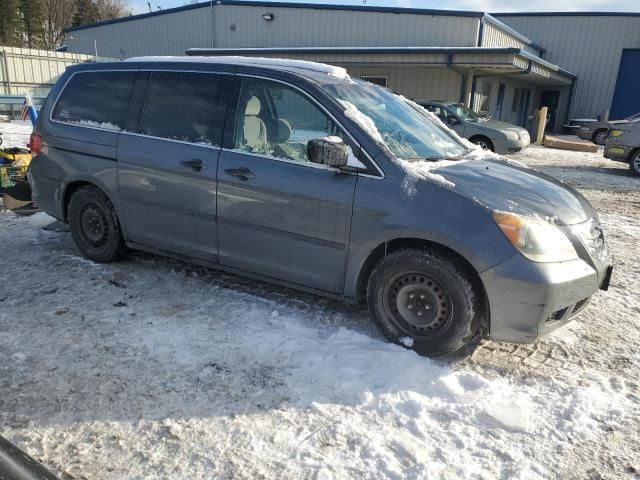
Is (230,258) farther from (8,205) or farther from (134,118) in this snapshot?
(8,205)

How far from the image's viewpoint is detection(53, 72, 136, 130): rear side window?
4.62 metres

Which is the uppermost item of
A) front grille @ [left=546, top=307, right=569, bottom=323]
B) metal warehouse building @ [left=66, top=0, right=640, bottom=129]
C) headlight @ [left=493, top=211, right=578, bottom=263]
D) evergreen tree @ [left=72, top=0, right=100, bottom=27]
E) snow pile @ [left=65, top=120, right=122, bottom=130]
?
evergreen tree @ [left=72, top=0, right=100, bottom=27]

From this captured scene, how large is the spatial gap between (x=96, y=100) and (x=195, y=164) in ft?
4.78

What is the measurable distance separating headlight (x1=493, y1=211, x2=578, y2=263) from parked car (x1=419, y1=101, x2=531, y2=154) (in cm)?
1147

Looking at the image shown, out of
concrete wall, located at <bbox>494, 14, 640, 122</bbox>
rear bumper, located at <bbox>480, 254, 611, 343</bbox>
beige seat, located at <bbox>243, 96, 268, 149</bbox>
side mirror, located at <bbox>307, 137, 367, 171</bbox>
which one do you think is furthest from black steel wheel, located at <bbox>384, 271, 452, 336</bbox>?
concrete wall, located at <bbox>494, 14, 640, 122</bbox>

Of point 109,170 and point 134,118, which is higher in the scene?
point 134,118

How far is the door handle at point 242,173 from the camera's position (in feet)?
12.6

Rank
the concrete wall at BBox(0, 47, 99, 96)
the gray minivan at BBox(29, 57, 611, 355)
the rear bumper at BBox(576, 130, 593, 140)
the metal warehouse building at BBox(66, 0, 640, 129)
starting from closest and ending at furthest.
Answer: the gray minivan at BBox(29, 57, 611, 355) → the concrete wall at BBox(0, 47, 99, 96) → the metal warehouse building at BBox(66, 0, 640, 129) → the rear bumper at BBox(576, 130, 593, 140)

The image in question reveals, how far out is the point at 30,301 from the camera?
13.6ft

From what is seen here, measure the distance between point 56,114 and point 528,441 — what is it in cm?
490

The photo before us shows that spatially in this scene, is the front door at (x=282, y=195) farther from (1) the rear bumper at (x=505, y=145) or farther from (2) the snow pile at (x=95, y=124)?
(1) the rear bumper at (x=505, y=145)

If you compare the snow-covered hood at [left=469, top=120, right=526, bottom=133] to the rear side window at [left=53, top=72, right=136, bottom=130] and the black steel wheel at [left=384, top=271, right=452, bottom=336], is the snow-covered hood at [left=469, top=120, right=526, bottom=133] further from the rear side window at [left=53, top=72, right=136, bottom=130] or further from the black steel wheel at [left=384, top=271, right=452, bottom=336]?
the black steel wheel at [left=384, top=271, right=452, bottom=336]

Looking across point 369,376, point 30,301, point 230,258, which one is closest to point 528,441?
point 369,376

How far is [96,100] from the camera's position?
15.6ft
